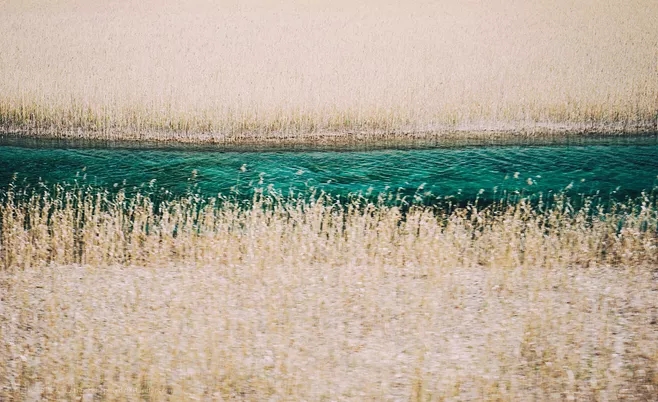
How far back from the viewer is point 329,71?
27.0 metres

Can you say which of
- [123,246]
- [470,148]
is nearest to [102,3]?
[470,148]

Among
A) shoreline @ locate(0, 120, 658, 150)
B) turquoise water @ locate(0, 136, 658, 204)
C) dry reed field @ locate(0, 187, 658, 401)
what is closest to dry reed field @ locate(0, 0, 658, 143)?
shoreline @ locate(0, 120, 658, 150)

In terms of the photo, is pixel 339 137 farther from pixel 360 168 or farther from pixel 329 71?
pixel 329 71

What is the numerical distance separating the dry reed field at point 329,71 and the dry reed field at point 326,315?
30.8 ft

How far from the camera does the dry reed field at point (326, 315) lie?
7180mm

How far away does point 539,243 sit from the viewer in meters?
10.6

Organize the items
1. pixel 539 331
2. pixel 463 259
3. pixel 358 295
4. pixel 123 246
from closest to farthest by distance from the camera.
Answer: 1. pixel 539 331
2. pixel 358 295
3. pixel 463 259
4. pixel 123 246

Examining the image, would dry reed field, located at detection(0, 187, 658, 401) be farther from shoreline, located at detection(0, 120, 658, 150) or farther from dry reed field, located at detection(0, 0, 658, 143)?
dry reed field, located at detection(0, 0, 658, 143)

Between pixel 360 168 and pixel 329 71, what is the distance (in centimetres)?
1053

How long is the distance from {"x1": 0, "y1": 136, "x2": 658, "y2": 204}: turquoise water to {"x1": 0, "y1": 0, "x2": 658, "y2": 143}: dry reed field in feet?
5.22

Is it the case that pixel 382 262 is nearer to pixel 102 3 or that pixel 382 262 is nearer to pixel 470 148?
pixel 470 148

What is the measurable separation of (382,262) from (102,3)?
4290cm

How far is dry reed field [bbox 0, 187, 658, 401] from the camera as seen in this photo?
718cm

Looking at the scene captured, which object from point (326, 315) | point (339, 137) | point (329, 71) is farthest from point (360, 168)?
point (329, 71)
